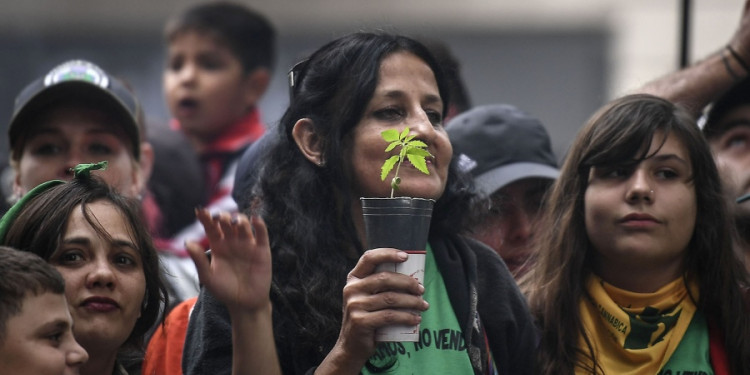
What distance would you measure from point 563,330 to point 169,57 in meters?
3.67

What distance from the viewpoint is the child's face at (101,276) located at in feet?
11.7

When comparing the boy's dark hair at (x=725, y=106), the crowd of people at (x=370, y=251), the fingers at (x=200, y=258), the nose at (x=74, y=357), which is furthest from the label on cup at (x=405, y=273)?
the boy's dark hair at (x=725, y=106)

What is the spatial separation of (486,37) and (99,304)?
15716mm

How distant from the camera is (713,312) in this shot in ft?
13.4

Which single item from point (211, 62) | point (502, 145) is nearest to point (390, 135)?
point (502, 145)

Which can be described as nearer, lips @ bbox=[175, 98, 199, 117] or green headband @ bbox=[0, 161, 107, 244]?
green headband @ bbox=[0, 161, 107, 244]

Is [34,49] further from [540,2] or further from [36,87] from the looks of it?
[36,87]

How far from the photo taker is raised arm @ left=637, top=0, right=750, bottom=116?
4988 mm

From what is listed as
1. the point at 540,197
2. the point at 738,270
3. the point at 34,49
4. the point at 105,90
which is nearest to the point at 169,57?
the point at 105,90

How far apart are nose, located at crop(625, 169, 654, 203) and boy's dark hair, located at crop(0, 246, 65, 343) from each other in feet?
5.80

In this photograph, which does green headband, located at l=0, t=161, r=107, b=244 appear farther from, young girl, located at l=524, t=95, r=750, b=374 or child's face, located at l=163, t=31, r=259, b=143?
child's face, located at l=163, t=31, r=259, b=143

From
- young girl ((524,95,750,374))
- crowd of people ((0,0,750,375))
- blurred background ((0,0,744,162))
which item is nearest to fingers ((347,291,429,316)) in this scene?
crowd of people ((0,0,750,375))

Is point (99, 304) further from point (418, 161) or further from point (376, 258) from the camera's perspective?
point (418, 161)

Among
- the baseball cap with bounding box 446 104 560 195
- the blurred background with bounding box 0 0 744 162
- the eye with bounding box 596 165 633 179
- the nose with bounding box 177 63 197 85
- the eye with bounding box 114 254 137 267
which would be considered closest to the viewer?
the eye with bounding box 114 254 137 267
